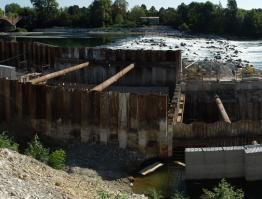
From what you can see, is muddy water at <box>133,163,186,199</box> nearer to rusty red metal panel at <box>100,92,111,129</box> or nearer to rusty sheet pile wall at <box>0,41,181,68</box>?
rusty red metal panel at <box>100,92,111,129</box>

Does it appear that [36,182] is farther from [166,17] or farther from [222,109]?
[166,17]

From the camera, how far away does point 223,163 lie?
65.8 ft

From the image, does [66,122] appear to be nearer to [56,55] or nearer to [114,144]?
[114,144]

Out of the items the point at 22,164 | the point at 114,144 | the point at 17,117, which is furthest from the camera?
the point at 17,117

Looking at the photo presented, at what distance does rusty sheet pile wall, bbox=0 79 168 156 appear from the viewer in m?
21.9

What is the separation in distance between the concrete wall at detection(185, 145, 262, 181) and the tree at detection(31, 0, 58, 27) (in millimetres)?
164931

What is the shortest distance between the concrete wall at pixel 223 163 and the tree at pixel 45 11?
164931mm

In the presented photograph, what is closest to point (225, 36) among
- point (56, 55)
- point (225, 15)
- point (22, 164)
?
point (225, 15)

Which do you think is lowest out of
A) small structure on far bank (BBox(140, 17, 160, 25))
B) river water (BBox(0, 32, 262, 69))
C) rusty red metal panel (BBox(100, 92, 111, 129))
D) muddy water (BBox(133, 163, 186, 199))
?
muddy water (BBox(133, 163, 186, 199))

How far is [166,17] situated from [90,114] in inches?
6412

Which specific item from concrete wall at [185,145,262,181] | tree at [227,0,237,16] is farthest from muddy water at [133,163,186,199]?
tree at [227,0,237,16]

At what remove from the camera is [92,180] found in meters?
17.8

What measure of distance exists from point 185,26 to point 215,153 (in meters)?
142

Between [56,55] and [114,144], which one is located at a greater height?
[56,55]
